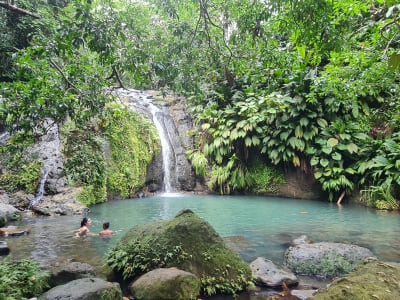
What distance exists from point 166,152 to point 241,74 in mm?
6478

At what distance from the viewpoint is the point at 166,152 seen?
14.8 meters

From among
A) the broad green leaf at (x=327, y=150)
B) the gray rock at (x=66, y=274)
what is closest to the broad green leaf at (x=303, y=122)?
the broad green leaf at (x=327, y=150)

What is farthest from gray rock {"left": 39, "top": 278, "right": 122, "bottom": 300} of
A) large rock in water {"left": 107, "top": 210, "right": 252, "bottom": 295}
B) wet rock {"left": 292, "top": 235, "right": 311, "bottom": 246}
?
wet rock {"left": 292, "top": 235, "right": 311, "bottom": 246}

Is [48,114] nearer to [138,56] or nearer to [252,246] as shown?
[138,56]

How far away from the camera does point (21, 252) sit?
5.30 m

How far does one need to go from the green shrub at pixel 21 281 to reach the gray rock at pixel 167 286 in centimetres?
101

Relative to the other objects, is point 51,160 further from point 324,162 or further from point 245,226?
point 324,162

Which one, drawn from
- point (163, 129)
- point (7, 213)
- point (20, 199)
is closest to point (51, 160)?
point (20, 199)

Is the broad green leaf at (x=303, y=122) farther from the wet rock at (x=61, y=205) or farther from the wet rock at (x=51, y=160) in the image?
the wet rock at (x=51, y=160)

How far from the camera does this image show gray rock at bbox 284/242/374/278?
14.4ft

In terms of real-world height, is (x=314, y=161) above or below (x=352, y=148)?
below

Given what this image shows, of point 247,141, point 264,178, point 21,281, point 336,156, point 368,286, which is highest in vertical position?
point 247,141

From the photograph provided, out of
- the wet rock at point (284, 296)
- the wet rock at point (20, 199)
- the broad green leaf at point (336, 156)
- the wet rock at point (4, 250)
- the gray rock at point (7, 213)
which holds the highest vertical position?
the broad green leaf at point (336, 156)

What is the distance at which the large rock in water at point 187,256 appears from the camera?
Answer: 3818mm
